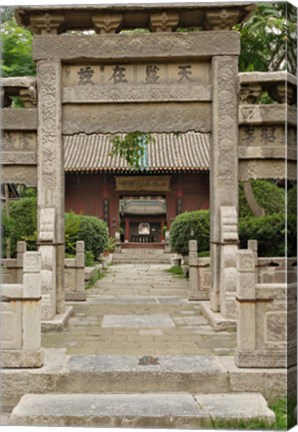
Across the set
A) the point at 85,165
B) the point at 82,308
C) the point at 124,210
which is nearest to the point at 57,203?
the point at 82,308

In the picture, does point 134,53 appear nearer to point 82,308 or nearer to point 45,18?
point 45,18

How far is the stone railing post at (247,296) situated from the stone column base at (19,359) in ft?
5.49

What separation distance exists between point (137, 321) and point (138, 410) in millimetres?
2765

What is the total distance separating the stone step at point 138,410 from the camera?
12.9 ft

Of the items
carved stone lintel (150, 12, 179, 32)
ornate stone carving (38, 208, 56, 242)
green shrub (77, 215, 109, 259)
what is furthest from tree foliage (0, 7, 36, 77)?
green shrub (77, 215, 109, 259)

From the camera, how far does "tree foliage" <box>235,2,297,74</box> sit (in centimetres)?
427

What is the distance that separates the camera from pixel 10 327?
459cm

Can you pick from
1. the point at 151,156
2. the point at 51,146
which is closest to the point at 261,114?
the point at 51,146

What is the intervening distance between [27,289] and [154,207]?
2174 centimetres

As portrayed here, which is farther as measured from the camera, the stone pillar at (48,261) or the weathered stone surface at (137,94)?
the weathered stone surface at (137,94)

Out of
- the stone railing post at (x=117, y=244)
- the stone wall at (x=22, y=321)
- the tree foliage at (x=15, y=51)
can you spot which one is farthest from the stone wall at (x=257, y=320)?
the stone railing post at (x=117, y=244)

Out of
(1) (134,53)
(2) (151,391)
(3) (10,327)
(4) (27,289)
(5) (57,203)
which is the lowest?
(2) (151,391)

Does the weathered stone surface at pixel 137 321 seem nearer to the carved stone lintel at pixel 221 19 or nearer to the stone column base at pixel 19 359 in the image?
the stone column base at pixel 19 359

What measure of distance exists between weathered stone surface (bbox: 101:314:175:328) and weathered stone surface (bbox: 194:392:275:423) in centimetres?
220
